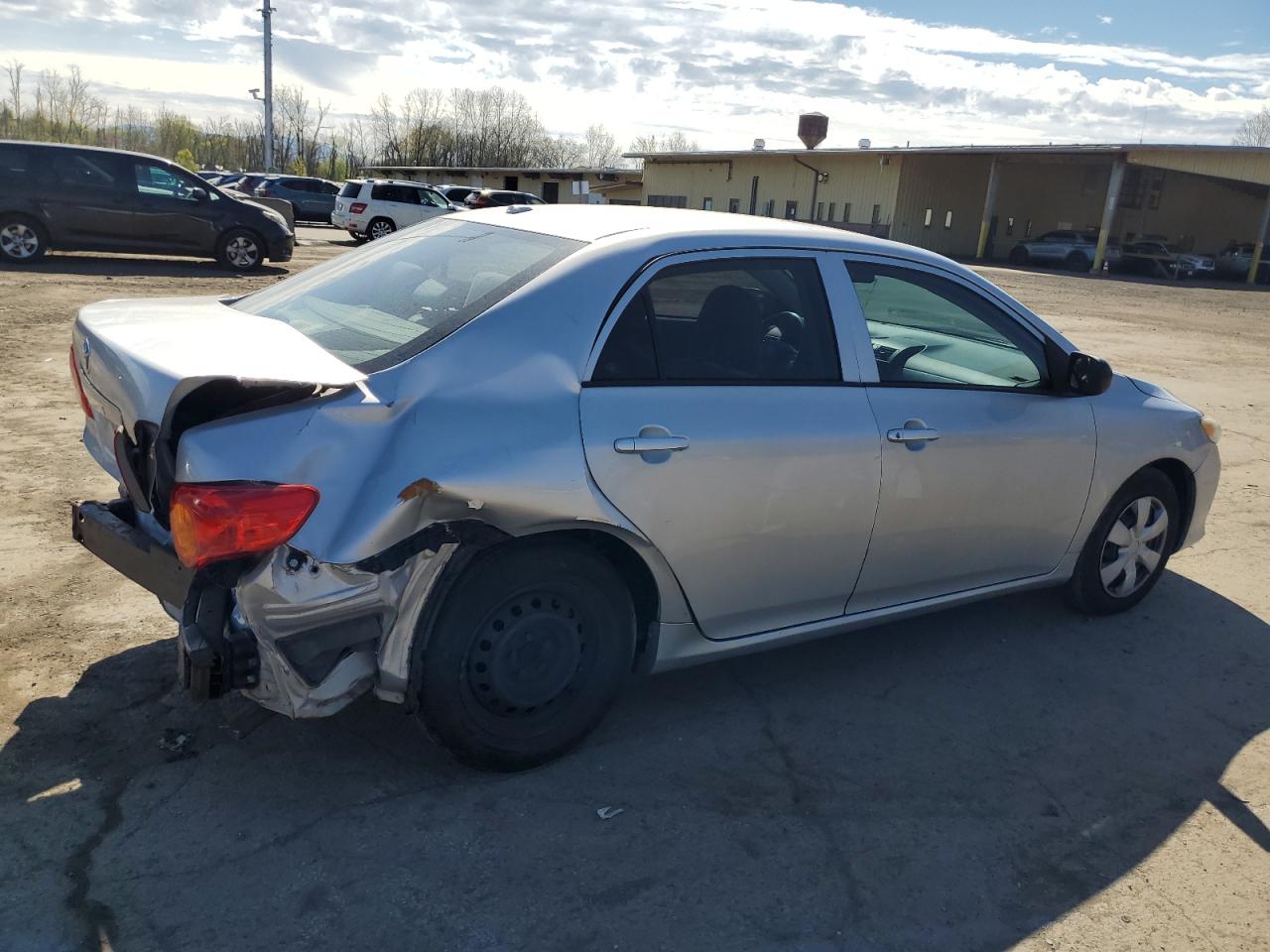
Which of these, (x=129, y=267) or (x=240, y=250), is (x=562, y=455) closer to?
(x=240, y=250)

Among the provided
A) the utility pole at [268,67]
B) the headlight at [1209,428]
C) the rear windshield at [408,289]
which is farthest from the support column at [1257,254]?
the utility pole at [268,67]

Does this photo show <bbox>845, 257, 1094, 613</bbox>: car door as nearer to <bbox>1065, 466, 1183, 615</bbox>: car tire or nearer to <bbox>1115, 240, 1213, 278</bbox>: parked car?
<bbox>1065, 466, 1183, 615</bbox>: car tire

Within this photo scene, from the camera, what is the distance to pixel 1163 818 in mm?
3354

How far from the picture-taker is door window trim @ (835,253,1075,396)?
377 cm

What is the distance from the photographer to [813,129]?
50500 mm

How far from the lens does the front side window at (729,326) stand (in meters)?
3.32

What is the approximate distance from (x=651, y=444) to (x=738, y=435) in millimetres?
341

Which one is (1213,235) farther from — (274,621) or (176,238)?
(274,621)

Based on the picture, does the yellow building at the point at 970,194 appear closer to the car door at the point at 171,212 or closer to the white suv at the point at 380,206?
the white suv at the point at 380,206

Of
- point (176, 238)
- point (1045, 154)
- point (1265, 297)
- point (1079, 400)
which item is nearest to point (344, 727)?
point (1079, 400)

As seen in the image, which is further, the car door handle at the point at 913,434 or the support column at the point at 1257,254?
the support column at the point at 1257,254

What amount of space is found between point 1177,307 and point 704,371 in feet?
81.9

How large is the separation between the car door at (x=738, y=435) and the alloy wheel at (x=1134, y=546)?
1630 millimetres

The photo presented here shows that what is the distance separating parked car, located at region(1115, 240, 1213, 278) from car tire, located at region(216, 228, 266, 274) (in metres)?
33.3
